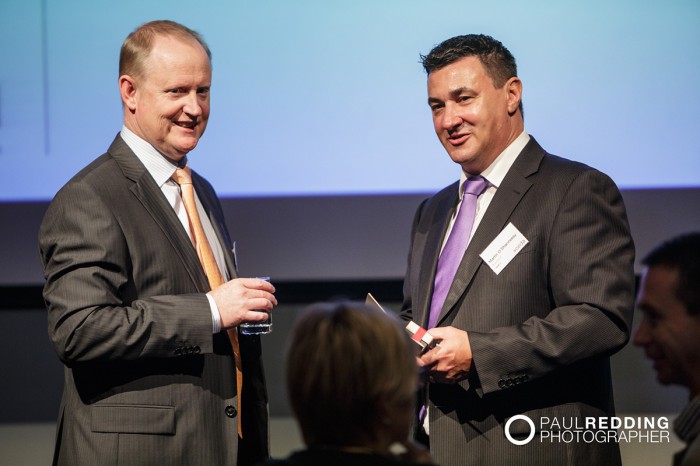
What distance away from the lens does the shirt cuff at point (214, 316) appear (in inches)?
92.4

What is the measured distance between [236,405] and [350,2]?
85.6 inches

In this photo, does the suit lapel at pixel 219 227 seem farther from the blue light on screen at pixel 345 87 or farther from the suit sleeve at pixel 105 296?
the blue light on screen at pixel 345 87

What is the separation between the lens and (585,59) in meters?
3.81

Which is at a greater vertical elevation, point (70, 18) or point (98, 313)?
point (70, 18)

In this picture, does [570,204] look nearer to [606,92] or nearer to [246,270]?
[606,92]

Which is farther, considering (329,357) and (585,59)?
(585,59)

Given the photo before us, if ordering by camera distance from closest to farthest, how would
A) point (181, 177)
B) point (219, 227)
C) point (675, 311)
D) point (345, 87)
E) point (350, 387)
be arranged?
point (350, 387)
point (675, 311)
point (181, 177)
point (219, 227)
point (345, 87)

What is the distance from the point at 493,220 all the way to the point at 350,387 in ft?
4.19

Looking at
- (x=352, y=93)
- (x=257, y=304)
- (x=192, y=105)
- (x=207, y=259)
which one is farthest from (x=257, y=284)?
(x=352, y=93)

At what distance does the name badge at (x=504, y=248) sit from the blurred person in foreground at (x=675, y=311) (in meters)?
0.72

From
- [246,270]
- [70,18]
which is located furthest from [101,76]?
[246,270]

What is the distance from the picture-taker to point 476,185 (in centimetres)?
274

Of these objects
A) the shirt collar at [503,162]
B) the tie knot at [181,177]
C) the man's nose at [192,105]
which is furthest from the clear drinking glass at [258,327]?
the shirt collar at [503,162]
